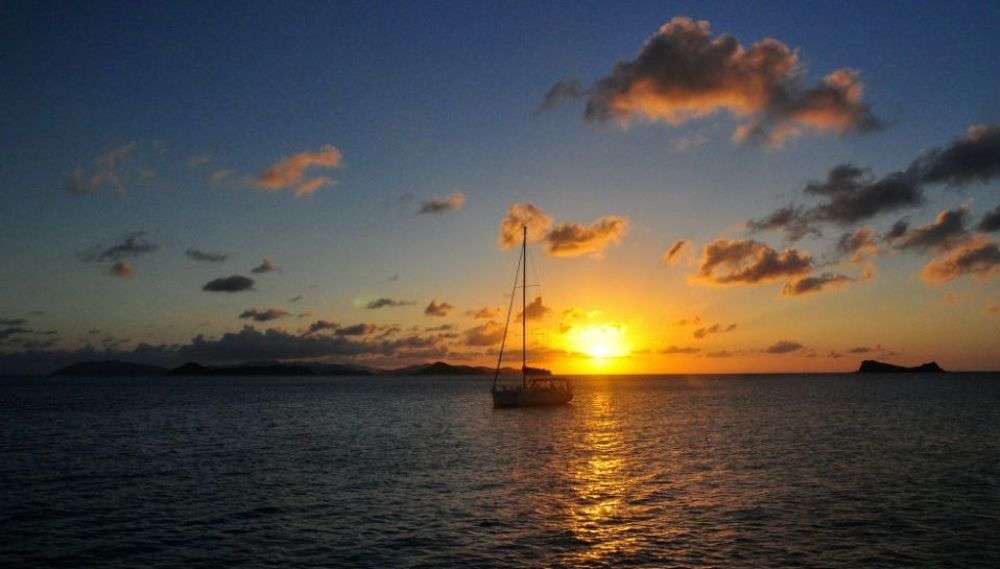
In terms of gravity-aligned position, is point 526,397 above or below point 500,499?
above

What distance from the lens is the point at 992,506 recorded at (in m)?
37.7

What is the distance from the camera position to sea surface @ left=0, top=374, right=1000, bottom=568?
28859 mm

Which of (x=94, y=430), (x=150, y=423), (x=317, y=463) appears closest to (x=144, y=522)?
(x=317, y=463)

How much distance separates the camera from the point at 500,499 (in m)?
39.7

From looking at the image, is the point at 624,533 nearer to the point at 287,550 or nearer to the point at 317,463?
the point at 287,550

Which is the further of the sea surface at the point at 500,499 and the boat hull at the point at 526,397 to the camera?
the boat hull at the point at 526,397

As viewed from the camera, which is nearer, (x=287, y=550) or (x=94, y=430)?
(x=287, y=550)

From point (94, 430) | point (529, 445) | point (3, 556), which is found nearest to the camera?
point (3, 556)

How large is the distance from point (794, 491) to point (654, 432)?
41.6 meters

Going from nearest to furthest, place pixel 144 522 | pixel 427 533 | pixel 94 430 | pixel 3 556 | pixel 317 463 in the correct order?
pixel 3 556
pixel 427 533
pixel 144 522
pixel 317 463
pixel 94 430

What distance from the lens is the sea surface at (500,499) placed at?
28.9m

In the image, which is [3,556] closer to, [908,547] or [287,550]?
[287,550]

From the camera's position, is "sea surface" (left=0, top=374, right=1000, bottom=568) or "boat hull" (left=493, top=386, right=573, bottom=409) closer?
"sea surface" (left=0, top=374, right=1000, bottom=568)

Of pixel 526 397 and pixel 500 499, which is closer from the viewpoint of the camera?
pixel 500 499
